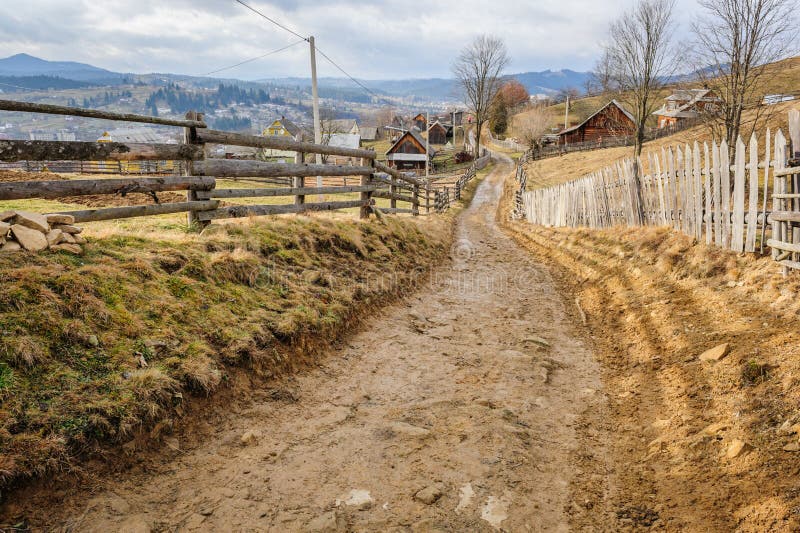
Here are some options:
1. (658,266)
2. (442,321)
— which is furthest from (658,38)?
(442,321)

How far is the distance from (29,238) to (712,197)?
8.69 meters

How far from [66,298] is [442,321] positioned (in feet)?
14.0

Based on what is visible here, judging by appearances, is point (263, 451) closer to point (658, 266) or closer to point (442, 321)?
point (442, 321)

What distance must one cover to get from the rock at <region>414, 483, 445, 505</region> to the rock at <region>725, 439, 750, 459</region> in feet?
6.18

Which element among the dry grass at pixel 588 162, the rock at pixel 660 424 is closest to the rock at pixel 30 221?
the rock at pixel 660 424

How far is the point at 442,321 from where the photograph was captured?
249 inches

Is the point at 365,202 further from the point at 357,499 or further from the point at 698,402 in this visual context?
the point at 357,499

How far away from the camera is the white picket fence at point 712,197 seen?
5.35 meters

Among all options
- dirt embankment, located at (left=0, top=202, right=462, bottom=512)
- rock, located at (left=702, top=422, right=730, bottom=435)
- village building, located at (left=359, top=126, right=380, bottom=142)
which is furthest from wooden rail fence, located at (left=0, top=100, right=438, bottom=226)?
village building, located at (left=359, top=126, right=380, bottom=142)

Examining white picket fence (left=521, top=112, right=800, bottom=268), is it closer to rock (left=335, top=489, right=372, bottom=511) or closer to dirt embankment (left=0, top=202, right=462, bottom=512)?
dirt embankment (left=0, top=202, right=462, bottom=512)

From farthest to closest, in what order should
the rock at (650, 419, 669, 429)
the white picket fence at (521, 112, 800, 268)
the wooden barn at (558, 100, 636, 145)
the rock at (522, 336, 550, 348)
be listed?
the wooden barn at (558, 100, 636, 145), the rock at (522, 336, 550, 348), the white picket fence at (521, 112, 800, 268), the rock at (650, 419, 669, 429)

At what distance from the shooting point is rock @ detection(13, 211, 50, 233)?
13.2ft

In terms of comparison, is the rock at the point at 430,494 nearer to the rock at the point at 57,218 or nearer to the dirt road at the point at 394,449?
the dirt road at the point at 394,449

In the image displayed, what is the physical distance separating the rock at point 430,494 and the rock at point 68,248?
144 inches
